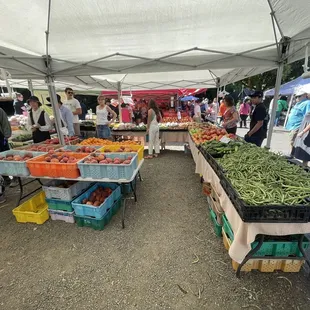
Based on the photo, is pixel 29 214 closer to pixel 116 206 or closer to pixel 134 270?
pixel 116 206

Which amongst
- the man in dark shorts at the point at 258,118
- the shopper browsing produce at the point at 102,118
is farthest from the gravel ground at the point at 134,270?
the shopper browsing produce at the point at 102,118

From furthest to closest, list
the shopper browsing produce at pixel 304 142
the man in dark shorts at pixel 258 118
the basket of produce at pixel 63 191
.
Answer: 1. the man in dark shorts at pixel 258 118
2. the shopper browsing produce at pixel 304 142
3. the basket of produce at pixel 63 191

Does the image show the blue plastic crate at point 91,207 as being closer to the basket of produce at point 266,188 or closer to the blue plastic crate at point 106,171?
the blue plastic crate at point 106,171

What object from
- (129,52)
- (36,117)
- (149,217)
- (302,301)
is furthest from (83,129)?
(302,301)

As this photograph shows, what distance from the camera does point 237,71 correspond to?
230 inches

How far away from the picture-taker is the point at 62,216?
122 inches

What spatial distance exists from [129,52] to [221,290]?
423 centimetres

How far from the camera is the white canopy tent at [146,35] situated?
270 centimetres

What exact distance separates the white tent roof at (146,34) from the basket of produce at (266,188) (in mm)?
1988

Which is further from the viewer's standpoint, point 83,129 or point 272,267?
point 83,129

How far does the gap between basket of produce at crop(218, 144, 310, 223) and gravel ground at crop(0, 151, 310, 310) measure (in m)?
0.87

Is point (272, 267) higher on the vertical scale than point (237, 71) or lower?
lower

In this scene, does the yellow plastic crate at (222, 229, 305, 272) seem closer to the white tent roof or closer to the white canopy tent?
the white canopy tent

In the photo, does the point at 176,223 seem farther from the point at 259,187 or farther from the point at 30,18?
the point at 30,18
